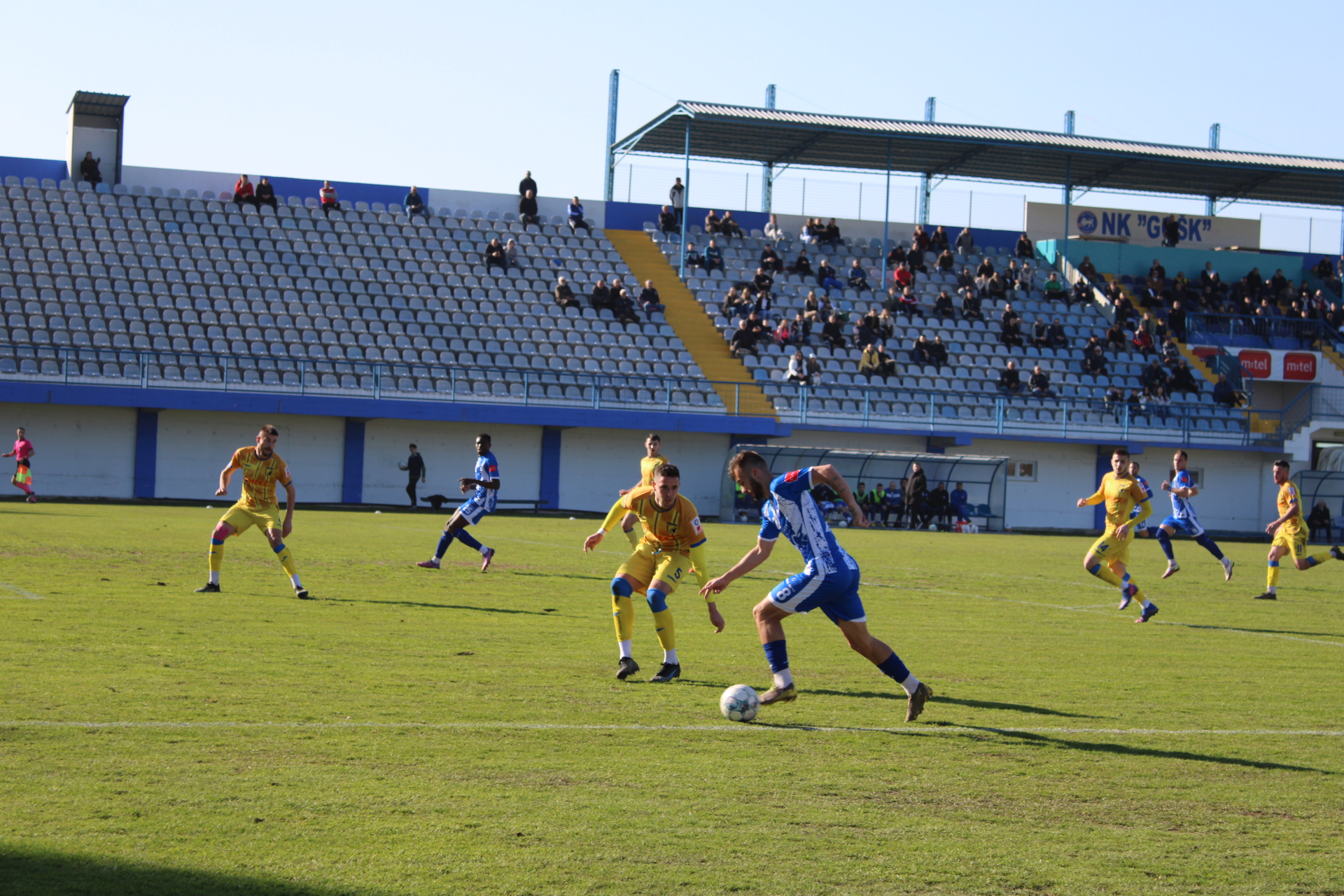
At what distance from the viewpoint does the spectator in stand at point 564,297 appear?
4119 centimetres

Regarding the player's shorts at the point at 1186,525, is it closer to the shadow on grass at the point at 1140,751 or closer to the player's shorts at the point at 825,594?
the shadow on grass at the point at 1140,751

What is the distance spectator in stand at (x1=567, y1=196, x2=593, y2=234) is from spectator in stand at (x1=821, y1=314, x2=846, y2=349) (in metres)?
8.99

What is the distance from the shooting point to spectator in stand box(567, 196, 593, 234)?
45.3m

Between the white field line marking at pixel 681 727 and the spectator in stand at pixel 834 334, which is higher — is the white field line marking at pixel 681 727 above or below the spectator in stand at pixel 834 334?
below

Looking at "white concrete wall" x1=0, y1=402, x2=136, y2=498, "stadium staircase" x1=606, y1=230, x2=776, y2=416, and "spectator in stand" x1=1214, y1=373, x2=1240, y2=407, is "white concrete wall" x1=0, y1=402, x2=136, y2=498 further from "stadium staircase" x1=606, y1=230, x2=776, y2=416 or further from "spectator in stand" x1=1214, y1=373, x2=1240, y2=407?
"spectator in stand" x1=1214, y1=373, x2=1240, y2=407

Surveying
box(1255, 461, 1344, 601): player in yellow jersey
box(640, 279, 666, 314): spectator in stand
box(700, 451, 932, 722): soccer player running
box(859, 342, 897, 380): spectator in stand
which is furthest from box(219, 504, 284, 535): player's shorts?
box(859, 342, 897, 380): spectator in stand

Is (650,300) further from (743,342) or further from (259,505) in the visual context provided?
(259,505)

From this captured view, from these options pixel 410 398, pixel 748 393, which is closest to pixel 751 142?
pixel 748 393

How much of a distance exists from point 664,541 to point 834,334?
3254cm

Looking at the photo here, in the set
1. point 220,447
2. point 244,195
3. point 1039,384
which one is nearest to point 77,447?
point 220,447

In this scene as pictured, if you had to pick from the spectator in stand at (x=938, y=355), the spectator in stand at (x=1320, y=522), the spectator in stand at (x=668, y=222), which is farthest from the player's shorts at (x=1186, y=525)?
the spectator in stand at (x=668, y=222)

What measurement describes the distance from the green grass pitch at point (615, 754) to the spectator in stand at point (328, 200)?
29.6 metres

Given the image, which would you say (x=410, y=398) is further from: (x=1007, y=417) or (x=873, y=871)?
(x=873, y=871)

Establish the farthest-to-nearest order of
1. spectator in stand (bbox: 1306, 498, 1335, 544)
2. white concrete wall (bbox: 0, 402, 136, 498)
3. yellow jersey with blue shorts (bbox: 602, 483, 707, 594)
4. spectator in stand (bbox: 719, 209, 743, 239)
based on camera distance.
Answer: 1. spectator in stand (bbox: 719, 209, 743, 239)
2. spectator in stand (bbox: 1306, 498, 1335, 544)
3. white concrete wall (bbox: 0, 402, 136, 498)
4. yellow jersey with blue shorts (bbox: 602, 483, 707, 594)
